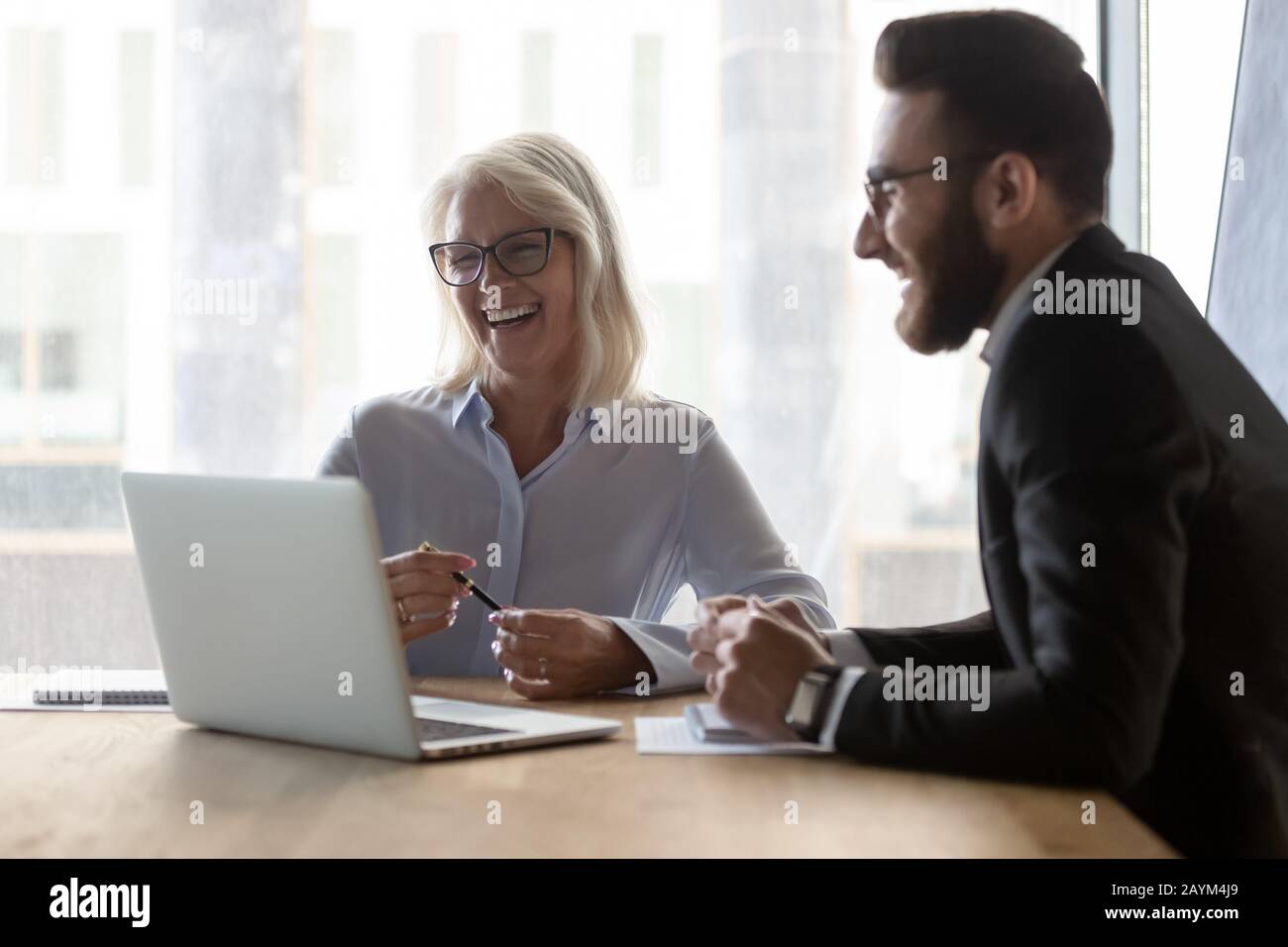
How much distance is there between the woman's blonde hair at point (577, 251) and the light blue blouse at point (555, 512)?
0.37 feet

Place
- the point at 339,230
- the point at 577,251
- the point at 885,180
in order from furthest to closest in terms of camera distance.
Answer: the point at 339,230 < the point at 577,251 < the point at 885,180

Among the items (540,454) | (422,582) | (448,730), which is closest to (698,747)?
(448,730)

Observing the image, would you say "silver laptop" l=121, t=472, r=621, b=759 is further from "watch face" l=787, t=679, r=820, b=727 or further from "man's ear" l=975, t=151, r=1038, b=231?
"man's ear" l=975, t=151, r=1038, b=231

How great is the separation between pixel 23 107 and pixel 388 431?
163 cm

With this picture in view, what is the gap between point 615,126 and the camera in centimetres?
303

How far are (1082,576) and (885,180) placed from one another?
54 centimetres

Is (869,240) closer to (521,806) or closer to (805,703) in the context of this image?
(805,703)

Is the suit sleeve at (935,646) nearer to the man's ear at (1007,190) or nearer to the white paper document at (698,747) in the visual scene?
the white paper document at (698,747)

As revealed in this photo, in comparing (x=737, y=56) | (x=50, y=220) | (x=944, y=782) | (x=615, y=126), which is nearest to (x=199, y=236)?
(x=50, y=220)

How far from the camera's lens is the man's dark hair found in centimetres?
128

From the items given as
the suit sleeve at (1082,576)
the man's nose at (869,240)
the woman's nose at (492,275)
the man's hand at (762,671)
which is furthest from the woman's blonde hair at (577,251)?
the suit sleeve at (1082,576)


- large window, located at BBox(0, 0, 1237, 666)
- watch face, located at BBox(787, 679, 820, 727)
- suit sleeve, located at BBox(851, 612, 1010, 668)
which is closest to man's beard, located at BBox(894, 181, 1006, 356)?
suit sleeve, located at BBox(851, 612, 1010, 668)

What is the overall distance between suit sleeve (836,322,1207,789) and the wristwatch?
26mm

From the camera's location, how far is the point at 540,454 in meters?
2.12
